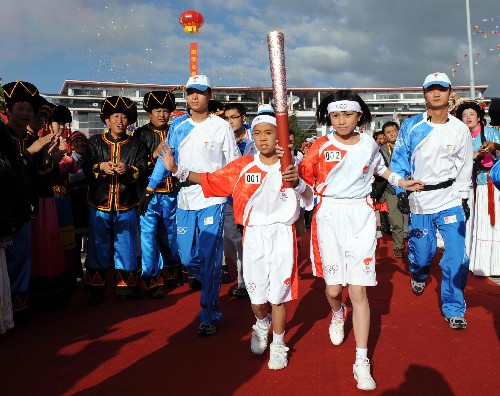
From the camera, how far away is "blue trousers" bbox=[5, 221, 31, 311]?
4.22m

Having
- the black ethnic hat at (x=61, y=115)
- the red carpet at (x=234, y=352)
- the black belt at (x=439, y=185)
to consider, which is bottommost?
the red carpet at (x=234, y=352)

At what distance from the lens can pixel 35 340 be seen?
3.90m

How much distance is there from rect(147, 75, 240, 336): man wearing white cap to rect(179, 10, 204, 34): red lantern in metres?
14.4

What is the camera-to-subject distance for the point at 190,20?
17.2 m

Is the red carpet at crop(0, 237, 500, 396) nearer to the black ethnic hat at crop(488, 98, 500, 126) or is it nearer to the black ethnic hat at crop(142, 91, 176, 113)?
the black ethnic hat at crop(488, 98, 500, 126)

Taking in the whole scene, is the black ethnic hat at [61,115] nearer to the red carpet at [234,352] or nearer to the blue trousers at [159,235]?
the blue trousers at [159,235]

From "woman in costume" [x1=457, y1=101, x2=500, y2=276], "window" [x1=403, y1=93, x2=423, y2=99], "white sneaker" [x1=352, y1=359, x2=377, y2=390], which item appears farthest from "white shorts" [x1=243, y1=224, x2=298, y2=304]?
"window" [x1=403, y1=93, x2=423, y2=99]

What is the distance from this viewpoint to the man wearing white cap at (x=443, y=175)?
4.07 m

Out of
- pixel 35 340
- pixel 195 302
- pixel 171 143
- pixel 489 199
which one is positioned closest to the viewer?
pixel 35 340

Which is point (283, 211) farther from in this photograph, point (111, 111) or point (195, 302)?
point (111, 111)

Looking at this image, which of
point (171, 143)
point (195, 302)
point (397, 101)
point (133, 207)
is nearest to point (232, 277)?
point (195, 302)

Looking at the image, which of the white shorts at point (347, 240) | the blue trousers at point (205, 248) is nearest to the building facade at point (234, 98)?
the blue trousers at point (205, 248)

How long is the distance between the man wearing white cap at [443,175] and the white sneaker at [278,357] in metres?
1.70

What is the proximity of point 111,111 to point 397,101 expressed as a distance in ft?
221
